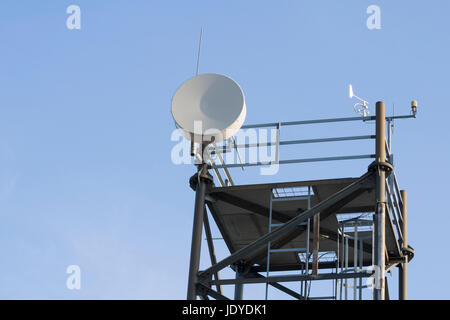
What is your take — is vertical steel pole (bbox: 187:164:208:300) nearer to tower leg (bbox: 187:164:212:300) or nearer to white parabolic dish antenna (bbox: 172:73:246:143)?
tower leg (bbox: 187:164:212:300)

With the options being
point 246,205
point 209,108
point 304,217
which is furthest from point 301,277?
point 209,108

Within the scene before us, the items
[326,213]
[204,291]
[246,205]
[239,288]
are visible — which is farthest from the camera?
[239,288]

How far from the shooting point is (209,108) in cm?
2270

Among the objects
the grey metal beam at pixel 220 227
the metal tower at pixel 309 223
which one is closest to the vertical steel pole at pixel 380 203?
the metal tower at pixel 309 223

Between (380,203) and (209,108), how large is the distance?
5.17 metres

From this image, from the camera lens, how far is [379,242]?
20328 mm

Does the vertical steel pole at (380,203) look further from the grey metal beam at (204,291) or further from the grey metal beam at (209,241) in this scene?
the grey metal beam at (209,241)

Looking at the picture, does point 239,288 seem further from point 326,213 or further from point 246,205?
point 326,213

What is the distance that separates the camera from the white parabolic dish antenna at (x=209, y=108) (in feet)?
73.2

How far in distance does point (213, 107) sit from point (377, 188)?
15.8ft

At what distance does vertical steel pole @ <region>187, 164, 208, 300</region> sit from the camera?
70.2ft

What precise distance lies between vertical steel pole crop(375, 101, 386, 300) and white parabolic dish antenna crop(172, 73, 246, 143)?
353 centimetres
